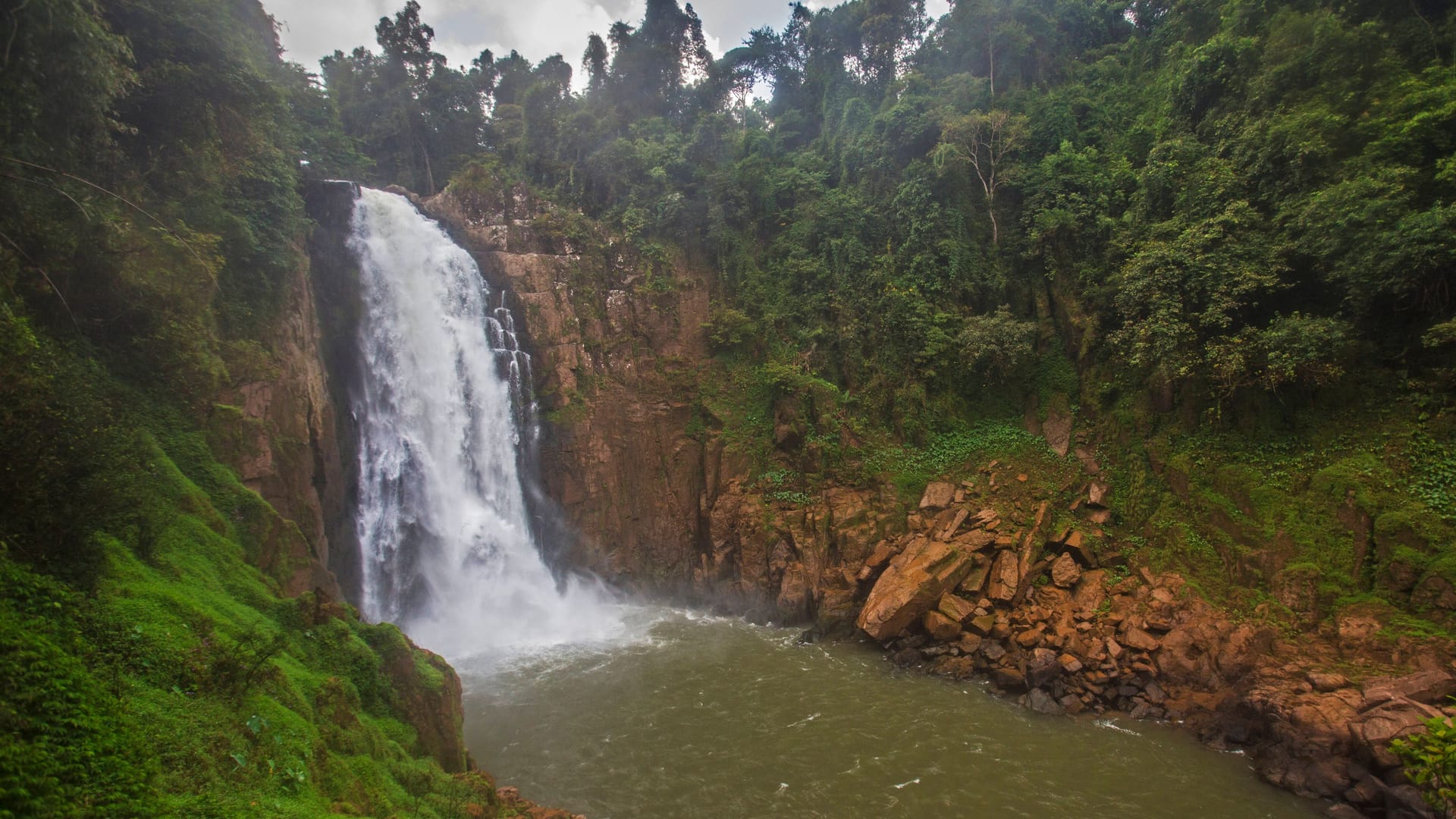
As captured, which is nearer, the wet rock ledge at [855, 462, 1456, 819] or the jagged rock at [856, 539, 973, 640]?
the wet rock ledge at [855, 462, 1456, 819]

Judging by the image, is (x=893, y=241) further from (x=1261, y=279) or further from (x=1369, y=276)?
(x=1369, y=276)

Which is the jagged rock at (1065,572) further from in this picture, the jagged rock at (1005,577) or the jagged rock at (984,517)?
the jagged rock at (984,517)

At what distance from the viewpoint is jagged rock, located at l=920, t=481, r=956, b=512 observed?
1994 centimetres

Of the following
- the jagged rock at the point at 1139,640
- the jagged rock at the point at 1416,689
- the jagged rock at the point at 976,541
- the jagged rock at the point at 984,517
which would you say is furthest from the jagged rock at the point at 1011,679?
the jagged rock at the point at 1416,689

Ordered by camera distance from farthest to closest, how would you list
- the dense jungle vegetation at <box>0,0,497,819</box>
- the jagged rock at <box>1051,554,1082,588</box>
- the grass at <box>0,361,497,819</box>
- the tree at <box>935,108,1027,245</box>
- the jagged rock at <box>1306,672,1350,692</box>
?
the tree at <box>935,108,1027,245</box> → the jagged rock at <box>1051,554,1082,588</box> → the jagged rock at <box>1306,672,1350,692</box> → the dense jungle vegetation at <box>0,0,497,819</box> → the grass at <box>0,361,497,819</box>

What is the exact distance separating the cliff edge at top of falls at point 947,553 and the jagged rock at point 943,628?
0.15ft

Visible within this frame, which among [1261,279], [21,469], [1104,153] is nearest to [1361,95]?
[1261,279]

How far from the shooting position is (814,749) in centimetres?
1297

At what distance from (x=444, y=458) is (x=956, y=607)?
16.6 m

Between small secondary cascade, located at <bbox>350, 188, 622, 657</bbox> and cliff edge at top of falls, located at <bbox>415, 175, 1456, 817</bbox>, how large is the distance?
1.58 meters

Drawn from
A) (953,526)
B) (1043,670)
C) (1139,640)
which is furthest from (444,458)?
(1139,640)

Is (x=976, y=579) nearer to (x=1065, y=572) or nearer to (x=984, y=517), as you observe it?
(x=984, y=517)

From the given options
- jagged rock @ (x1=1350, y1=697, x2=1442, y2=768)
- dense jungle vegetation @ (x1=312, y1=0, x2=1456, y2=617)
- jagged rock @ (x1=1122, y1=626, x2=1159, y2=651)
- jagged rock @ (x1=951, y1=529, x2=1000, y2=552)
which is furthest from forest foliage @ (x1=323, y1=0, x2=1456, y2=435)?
jagged rock @ (x1=1350, y1=697, x2=1442, y2=768)

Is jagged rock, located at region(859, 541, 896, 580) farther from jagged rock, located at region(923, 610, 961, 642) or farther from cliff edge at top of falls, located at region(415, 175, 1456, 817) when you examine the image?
jagged rock, located at region(923, 610, 961, 642)
